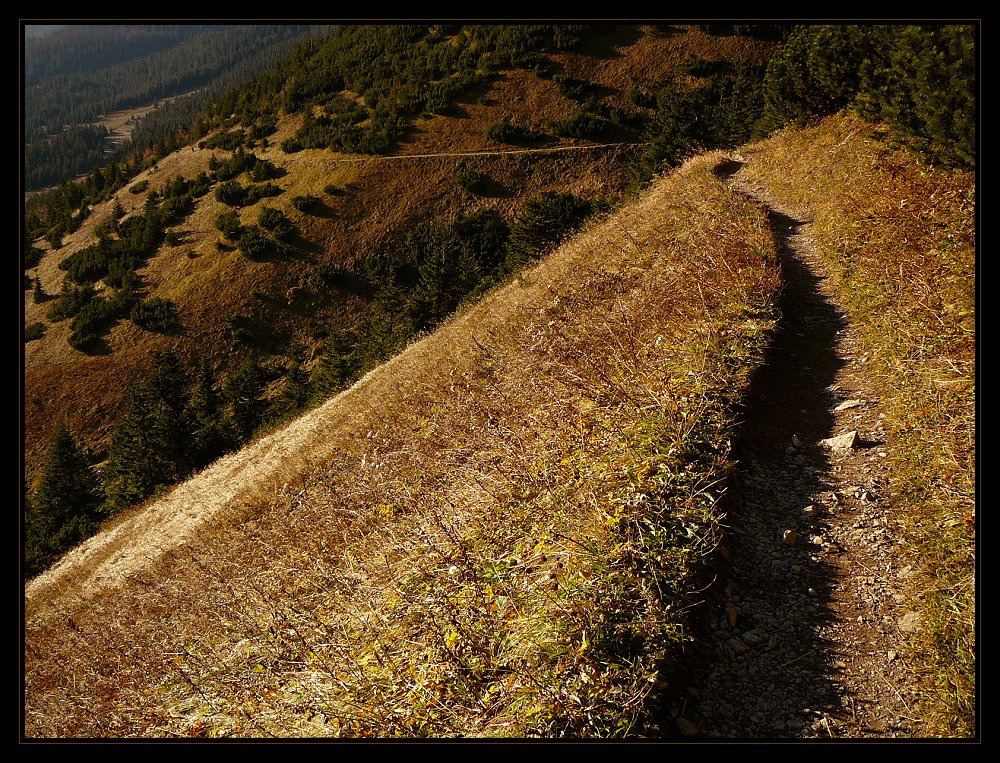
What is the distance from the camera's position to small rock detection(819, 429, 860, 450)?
5656 mm

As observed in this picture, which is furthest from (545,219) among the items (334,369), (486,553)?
(486,553)

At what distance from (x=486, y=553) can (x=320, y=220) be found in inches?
2622

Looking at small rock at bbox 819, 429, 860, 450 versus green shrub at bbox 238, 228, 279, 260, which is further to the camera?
green shrub at bbox 238, 228, 279, 260

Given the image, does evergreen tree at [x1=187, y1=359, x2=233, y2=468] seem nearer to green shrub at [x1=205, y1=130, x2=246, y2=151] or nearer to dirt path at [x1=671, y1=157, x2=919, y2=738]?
dirt path at [x1=671, y1=157, x2=919, y2=738]

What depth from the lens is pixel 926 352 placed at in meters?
6.26

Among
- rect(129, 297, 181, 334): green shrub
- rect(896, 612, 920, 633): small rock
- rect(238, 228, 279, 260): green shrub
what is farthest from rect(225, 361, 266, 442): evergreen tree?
rect(896, 612, 920, 633): small rock

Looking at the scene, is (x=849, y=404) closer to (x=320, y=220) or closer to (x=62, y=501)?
(x=62, y=501)

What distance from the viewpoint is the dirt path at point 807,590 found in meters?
3.78

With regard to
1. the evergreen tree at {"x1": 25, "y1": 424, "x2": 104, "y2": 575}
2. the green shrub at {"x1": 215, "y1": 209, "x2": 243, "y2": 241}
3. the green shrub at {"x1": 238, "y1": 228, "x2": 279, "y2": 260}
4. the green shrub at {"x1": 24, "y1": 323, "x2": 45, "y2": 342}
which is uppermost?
the green shrub at {"x1": 215, "y1": 209, "x2": 243, "y2": 241}

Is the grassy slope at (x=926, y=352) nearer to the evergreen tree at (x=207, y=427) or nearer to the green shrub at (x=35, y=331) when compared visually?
the evergreen tree at (x=207, y=427)

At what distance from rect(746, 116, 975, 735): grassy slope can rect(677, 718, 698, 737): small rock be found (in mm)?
1541

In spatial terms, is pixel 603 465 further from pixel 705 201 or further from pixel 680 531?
pixel 705 201
